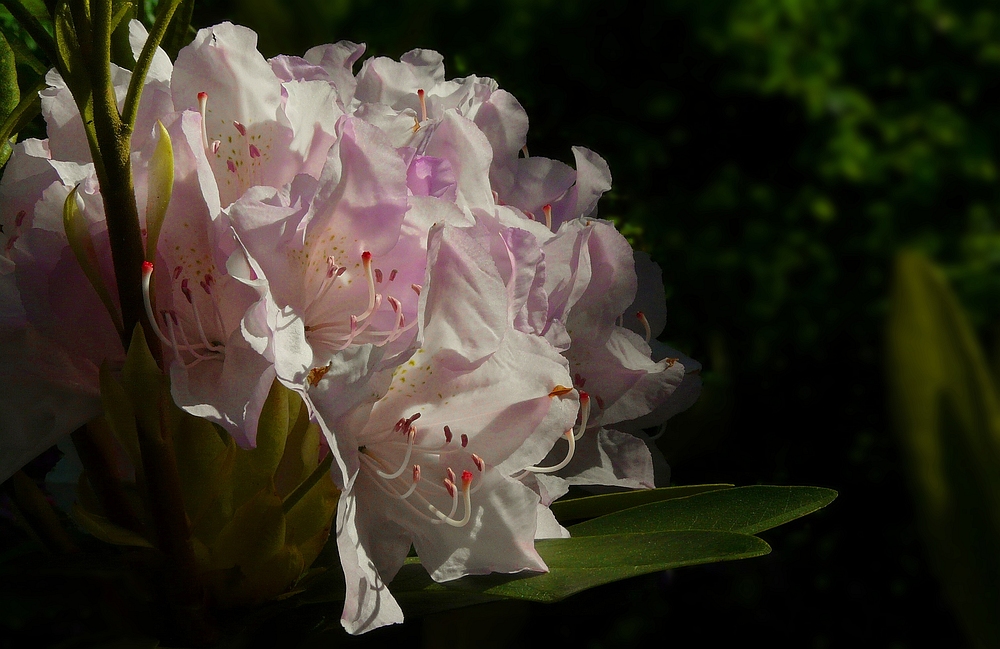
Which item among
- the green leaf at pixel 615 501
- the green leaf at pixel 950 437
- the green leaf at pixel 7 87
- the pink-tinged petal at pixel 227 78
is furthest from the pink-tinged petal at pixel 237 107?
the green leaf at pixel 950 437

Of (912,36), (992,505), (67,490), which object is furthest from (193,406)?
(912,36)

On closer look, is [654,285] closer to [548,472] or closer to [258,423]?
[548,472]

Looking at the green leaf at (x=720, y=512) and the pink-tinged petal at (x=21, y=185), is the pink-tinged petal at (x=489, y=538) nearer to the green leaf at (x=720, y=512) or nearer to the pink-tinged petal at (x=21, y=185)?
the green leaf at (x=720, y=512)

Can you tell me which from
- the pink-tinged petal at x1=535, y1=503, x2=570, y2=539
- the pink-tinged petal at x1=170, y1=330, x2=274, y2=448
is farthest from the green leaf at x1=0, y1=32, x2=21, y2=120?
the pink-tinged petal at x1=535, y1=503, x2=570, y2=539

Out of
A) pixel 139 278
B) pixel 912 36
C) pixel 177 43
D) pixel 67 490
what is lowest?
pixel 67 490

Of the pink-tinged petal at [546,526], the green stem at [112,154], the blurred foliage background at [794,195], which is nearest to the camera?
the green stem at [112,154]

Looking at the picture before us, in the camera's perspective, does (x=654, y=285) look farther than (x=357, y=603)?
Yes

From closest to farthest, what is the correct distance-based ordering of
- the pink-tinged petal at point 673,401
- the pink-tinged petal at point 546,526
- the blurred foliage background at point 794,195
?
the pink-tinged petal at point 546,526, the pink-tinged petal at point 673,401, the blurred foliage background at point 794,195
